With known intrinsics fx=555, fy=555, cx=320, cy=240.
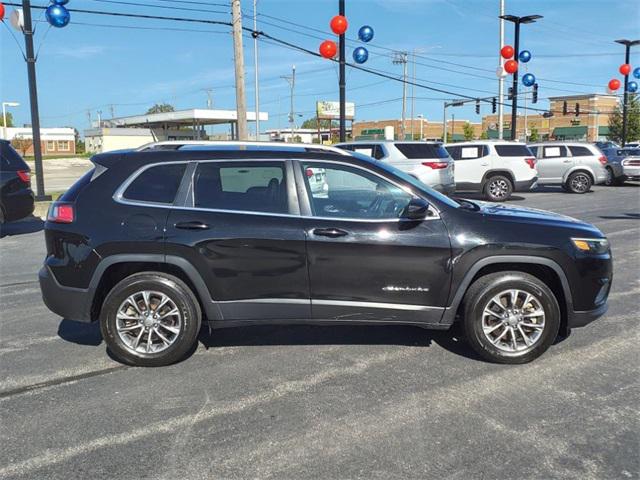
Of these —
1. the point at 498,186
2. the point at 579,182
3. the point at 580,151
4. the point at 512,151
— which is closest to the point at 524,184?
the point at 498,186

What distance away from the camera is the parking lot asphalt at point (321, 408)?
117 inches

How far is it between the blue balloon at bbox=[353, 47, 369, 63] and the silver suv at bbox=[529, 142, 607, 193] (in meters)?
6.86

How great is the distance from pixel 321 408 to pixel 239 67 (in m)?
15.1

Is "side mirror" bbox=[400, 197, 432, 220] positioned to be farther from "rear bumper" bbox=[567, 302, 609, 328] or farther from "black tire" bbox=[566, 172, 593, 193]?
"black tire" bbox=[566, 172, 593, 193]

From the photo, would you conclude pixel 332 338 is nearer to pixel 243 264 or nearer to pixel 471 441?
pixel 243 264

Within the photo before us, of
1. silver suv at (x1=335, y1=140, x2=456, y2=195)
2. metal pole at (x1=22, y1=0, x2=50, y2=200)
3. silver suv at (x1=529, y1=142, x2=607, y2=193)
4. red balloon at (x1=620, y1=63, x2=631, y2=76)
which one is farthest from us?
red balloon at (x1=620, y1=63, x2=631, y2=76)

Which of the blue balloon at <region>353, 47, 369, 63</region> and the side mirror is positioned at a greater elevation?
the blue balloon at <region>353, 47, 369, 63</region>

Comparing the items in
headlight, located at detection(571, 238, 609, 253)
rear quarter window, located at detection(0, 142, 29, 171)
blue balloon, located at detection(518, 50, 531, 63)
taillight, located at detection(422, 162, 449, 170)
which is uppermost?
blue balloon, located at detection(518, 50, 531, 63)

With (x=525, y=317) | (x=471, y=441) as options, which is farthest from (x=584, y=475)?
(x=525, y=317)

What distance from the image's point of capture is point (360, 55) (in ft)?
60.5

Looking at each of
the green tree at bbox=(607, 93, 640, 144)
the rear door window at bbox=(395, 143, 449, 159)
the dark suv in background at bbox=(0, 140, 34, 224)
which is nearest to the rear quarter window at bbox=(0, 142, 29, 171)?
the dark suv in background at bbox=(0, 140, 34, 224)

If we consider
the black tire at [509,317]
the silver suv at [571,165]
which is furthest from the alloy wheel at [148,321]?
the silver suv at [571,165]

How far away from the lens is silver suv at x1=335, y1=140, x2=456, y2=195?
533 inches

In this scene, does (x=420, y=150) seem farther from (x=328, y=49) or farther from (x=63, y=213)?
(x=63, y=213)
